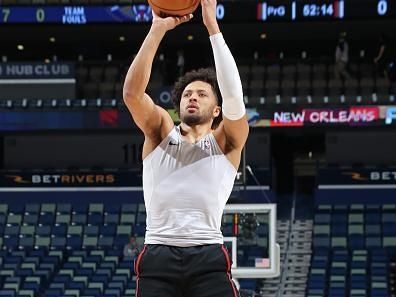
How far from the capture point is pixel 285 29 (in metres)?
28.5

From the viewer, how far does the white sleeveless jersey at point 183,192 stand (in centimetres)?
551

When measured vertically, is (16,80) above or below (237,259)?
above

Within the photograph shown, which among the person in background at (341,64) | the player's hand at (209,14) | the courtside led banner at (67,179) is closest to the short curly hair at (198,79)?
the player's hand at (209,14)

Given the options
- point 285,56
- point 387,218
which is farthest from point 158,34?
point 285,56

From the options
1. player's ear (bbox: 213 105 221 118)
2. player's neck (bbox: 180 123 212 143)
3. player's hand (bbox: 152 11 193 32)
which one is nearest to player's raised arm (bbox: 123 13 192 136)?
player's hand (bbox: 152 11 193 32)

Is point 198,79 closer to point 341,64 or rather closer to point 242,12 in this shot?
point 242,12

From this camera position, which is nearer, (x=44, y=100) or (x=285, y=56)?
(x=44, y=100)

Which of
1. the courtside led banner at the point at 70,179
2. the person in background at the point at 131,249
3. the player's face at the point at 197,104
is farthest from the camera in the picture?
the courtside led banner at the point at 70,179

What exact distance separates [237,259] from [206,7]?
503 inches

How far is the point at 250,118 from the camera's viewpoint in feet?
84.4

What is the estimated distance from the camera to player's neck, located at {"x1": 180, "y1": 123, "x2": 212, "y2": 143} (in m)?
5.68

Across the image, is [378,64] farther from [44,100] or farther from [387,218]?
[44,100]

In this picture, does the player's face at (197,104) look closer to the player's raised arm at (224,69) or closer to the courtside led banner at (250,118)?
the player's raised arm at (224,69)

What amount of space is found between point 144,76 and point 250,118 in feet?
67.1
